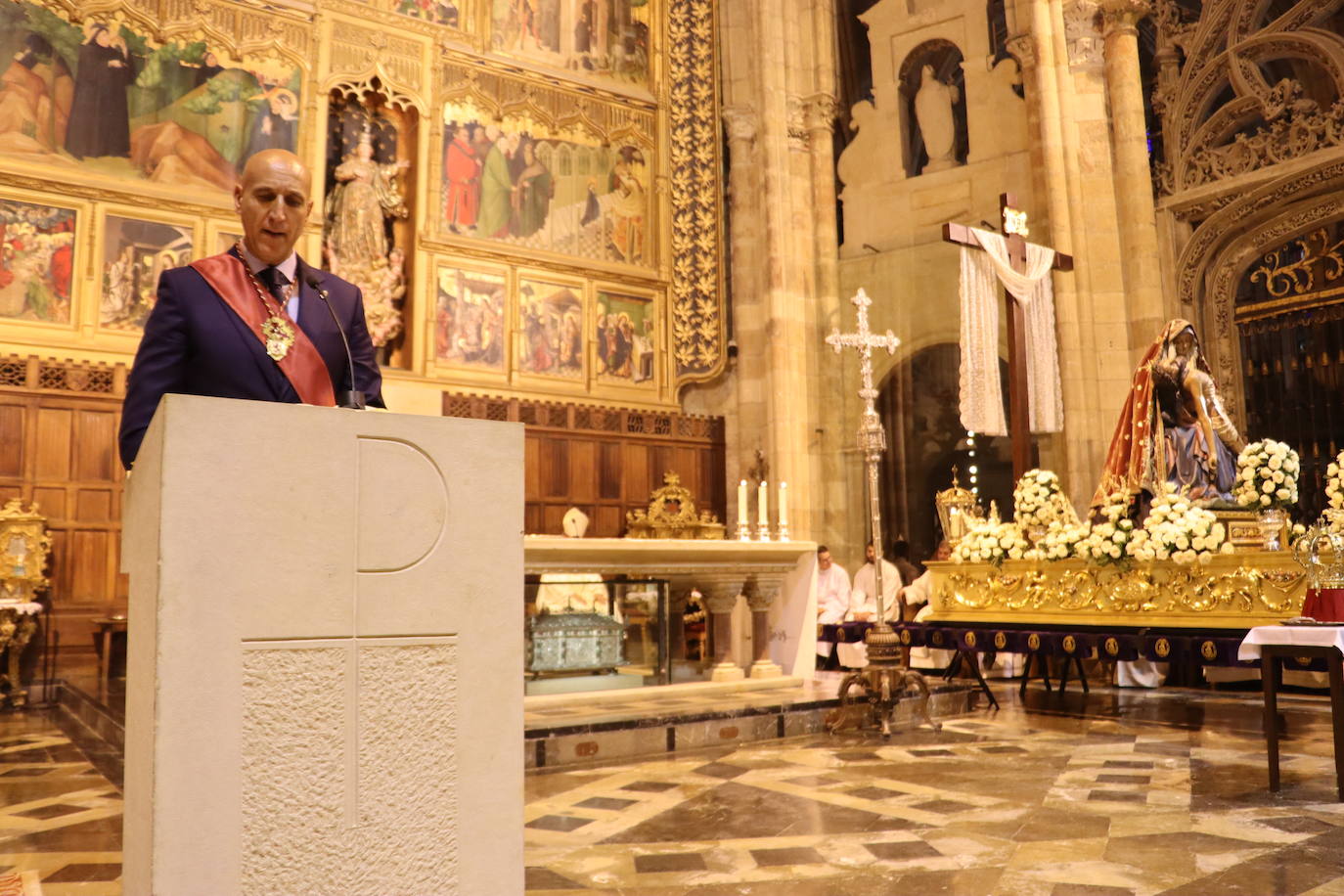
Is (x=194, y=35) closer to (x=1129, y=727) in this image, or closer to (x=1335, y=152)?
(x=1129, y=727)

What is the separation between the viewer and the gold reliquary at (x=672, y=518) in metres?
12.7

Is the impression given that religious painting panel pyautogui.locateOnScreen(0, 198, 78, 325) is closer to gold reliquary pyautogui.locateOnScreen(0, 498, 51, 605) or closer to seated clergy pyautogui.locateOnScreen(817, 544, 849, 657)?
gold reliquary pyautogui.locateOnScreen(0, 498, 51, 605)

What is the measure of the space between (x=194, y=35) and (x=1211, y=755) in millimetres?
11773

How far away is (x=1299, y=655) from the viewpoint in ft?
15.0

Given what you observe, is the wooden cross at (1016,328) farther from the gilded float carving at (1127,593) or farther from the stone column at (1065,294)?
the stone column at (1065,294)

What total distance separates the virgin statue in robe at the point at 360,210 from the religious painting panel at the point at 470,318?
0.81 metres

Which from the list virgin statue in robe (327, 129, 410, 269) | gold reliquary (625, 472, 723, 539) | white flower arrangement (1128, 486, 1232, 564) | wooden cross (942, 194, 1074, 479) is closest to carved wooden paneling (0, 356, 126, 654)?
virgin statue in robe (327, 129, 410, 269)

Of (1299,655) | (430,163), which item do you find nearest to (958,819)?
(1299,655)

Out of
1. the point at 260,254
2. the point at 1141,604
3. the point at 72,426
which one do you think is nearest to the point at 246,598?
the point at 260,254

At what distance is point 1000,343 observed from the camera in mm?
12914

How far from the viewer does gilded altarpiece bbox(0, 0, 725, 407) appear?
10641mm

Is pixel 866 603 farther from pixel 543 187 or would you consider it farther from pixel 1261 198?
pixel 543 187

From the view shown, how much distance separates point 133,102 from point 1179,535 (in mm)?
10858

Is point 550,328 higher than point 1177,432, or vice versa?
point 550,328
